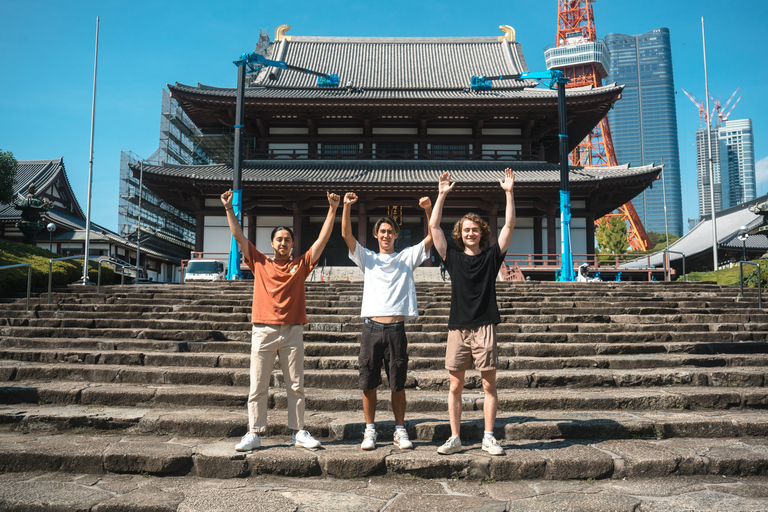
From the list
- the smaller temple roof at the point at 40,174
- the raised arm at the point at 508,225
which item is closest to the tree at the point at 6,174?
the smaller temple roof at the point at 40,174

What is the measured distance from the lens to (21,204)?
14.8 m

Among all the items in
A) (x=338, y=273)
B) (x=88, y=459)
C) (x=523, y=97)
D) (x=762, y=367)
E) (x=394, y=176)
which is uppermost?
(x=523, y=97)

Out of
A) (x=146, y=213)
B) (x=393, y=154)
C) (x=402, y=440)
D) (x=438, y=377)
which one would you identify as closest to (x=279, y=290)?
(x=402, y=440)

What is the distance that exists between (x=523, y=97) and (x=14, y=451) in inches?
712

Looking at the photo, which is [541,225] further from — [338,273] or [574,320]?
[574,320]

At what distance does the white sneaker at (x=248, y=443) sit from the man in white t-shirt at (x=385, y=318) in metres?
0.78

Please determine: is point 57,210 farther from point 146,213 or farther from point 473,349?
point 473,349

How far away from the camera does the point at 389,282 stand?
3688mm

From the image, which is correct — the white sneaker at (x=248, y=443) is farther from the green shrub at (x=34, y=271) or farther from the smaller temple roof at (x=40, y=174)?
the smaller temple roof at (x=40, y=174)

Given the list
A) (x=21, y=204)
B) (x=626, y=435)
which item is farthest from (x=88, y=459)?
(x=21, y=204)

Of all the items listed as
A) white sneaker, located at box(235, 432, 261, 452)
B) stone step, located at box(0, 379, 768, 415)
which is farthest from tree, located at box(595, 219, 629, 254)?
white sneaker, located at box(235, 432, 261, 452)

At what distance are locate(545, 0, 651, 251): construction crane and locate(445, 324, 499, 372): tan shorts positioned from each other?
34135mm

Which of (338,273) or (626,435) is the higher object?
(338,273)

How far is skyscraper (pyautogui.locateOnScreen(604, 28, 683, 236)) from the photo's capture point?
4995 inches
